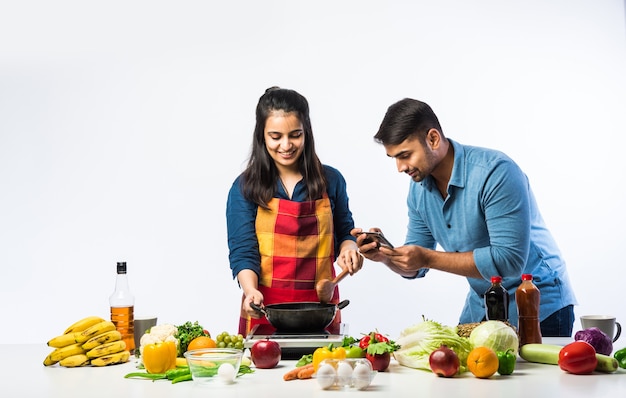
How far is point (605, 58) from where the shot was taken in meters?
6.32

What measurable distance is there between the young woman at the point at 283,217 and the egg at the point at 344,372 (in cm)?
130

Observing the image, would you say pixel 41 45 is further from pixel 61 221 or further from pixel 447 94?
pixel 447 94

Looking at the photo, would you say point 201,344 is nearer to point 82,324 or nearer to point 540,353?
point 82,324

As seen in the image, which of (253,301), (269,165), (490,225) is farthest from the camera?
(269,165)

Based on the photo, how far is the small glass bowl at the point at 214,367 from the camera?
93.9 inches

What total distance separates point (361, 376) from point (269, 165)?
1.60m

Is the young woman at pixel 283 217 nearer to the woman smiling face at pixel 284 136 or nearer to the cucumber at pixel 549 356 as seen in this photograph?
the woman smiling face at pixel 284 136

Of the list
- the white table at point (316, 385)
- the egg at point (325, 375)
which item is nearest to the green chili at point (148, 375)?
the white table at point (316, 385)

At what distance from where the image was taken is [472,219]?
3312 millimetres

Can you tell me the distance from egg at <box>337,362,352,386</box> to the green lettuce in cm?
33

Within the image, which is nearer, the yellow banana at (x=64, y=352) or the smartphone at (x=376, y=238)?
the yellow banana at (x=64, y=352)

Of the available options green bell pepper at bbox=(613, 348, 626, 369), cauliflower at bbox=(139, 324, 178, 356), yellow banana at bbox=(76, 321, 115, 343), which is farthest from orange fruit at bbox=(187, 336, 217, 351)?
green bell pepper at bbox=(613, 348, 626, 369)

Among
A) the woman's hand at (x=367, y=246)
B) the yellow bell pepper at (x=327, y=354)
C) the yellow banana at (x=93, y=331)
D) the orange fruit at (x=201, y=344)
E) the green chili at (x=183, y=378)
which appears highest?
the woman's hand at (x=367, y=246)

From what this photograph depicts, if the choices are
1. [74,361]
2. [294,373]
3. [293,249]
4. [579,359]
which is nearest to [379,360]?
[294,373]
